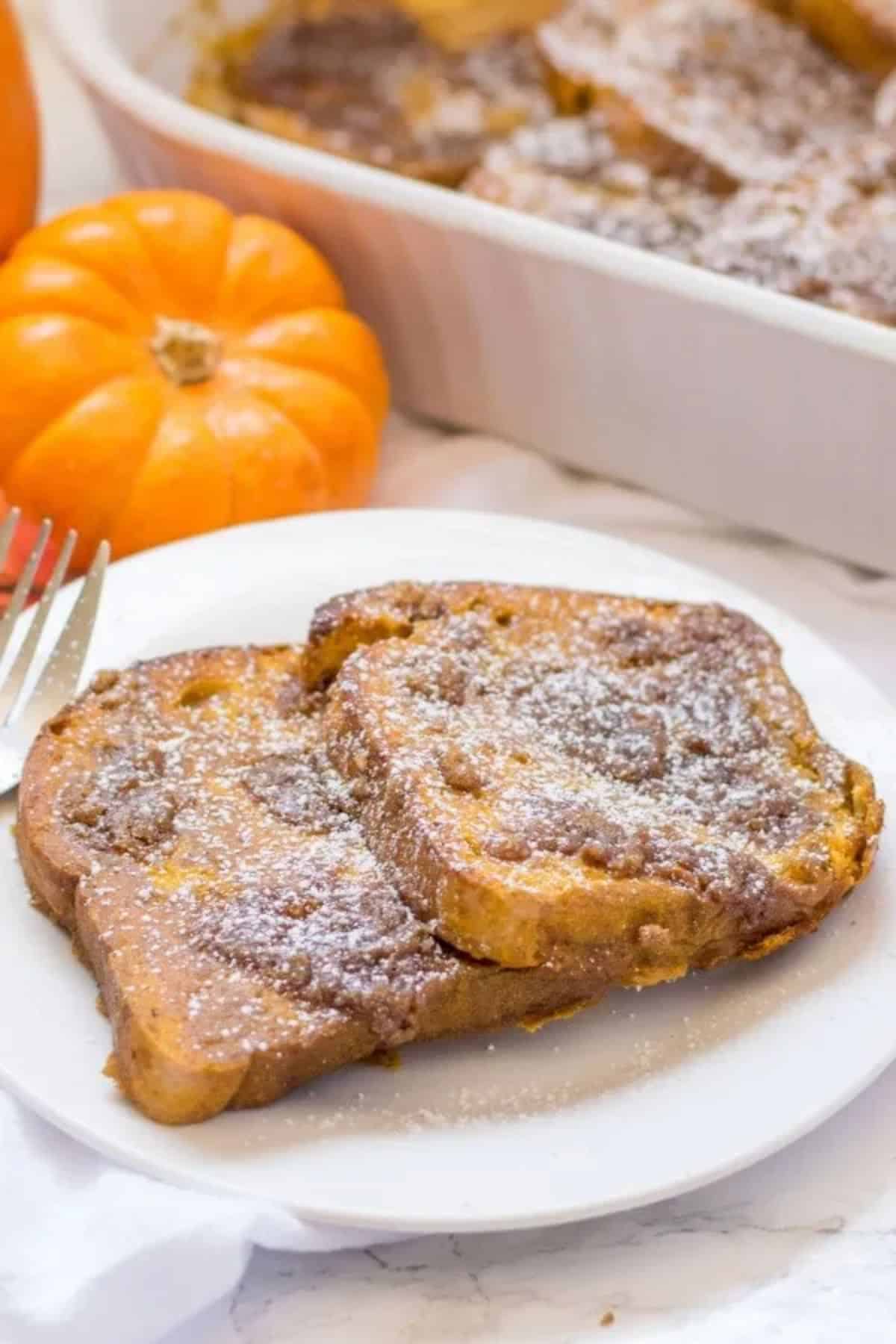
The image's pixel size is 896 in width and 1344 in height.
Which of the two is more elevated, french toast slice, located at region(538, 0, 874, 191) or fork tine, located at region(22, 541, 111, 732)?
french toast slice, located at region(538, 0, 874, 191)

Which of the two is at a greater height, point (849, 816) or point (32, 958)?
point (849, 816)

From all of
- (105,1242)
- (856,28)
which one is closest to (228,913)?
(105,1242)

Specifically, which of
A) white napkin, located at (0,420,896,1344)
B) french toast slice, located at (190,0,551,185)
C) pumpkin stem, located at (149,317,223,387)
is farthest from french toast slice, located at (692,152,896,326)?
white napkin, located at (0,420,896,1344)

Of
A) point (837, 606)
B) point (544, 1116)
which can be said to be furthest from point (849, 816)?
point (837, 606)

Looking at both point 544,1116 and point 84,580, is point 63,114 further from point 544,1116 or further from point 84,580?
point 544,1116

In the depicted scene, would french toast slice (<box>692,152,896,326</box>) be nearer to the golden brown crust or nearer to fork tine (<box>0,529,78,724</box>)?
the golden brown crust

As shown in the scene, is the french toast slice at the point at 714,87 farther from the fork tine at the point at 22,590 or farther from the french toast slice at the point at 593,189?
the fork tine at the point at 22,590

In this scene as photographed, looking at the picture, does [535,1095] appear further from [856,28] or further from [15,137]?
[856,28]
